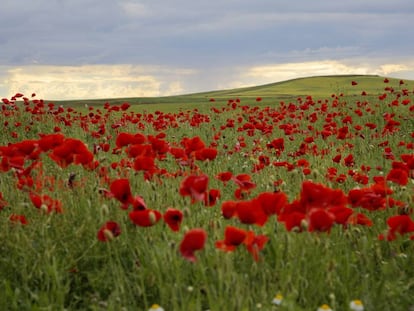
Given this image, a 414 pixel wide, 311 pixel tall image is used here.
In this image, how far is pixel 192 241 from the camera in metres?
2.48

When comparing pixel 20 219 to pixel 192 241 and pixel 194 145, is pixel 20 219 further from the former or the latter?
pixel 192 241

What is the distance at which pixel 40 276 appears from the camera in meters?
3.28

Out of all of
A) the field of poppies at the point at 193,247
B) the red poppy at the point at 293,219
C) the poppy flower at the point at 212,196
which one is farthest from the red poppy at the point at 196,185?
the poppy flower at the point at 212,196

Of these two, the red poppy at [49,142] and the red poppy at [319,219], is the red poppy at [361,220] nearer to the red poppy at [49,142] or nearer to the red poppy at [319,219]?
the red poppy at [319,219]

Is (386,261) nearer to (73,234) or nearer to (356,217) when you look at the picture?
(356,217)

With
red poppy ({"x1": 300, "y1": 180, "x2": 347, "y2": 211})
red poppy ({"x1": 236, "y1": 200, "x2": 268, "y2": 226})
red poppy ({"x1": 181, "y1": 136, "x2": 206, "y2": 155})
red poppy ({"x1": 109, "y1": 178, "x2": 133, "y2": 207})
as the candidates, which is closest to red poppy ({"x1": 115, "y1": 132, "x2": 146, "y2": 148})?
red poppy ({"x1": 181, "y1": 136, "x2": 206, "y2": 155})

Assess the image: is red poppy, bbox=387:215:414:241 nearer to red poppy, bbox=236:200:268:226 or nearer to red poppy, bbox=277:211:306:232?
red poppy, bbox=277:211:306:232

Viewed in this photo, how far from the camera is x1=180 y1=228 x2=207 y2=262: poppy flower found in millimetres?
2443

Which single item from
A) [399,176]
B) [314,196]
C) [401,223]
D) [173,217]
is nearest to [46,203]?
[173,217]

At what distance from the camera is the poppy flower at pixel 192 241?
96.2 inches

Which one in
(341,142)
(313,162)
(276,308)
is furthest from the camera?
(341,142)

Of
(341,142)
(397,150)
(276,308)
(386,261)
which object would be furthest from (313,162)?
(276,308)

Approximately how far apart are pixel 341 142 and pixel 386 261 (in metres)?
7.21

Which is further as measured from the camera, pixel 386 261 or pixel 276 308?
pixel 386 261
